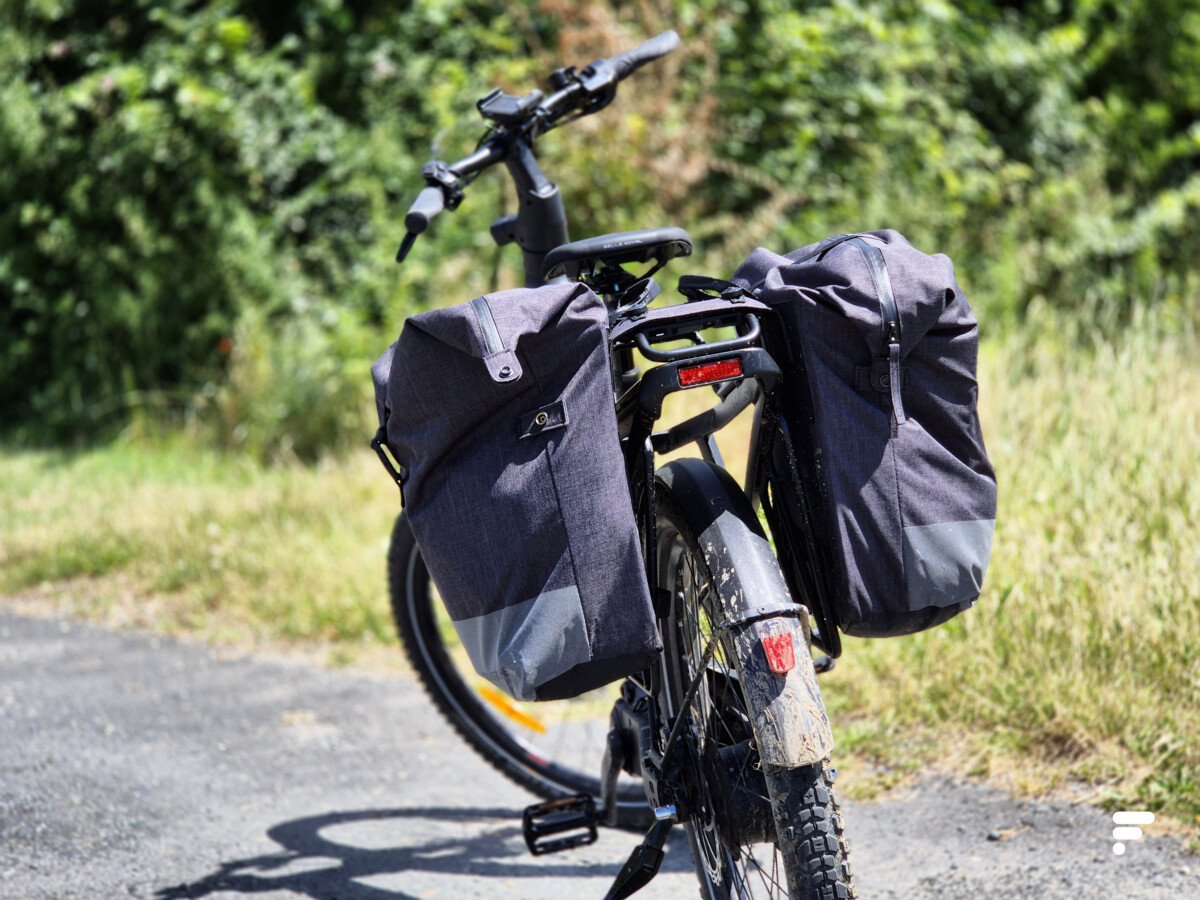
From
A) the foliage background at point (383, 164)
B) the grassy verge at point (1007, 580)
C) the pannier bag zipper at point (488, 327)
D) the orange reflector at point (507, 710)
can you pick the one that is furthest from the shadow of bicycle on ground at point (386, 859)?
the foliage background at point (383, 164)

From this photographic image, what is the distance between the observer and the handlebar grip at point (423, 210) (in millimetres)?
2322

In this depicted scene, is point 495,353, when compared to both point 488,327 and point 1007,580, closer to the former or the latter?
point 488,327

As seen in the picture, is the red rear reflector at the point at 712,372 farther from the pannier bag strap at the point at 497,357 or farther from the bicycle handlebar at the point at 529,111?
the bicycle handlebar at the point at 529,111

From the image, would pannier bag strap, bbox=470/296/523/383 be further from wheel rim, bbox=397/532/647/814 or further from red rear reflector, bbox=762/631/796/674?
wheel rim, bbox=397/532/647/814

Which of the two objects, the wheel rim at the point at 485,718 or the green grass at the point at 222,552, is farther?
the green grass at the point at 222,552

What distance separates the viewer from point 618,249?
1928 mm

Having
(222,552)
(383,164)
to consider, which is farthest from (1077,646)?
(383,164)

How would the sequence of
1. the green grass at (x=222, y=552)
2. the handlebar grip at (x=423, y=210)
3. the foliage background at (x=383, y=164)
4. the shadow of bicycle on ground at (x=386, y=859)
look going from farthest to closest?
1. the foliage background at (x=383, y=164)
2. the green grass at (x=222, y=552)
3. the shadow of bicycle on ground at (x=386, y=859)
4. the handlebar grip at (x=423, y=210)

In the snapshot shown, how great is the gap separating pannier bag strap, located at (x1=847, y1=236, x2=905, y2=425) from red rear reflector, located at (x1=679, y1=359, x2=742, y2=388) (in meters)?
0.22

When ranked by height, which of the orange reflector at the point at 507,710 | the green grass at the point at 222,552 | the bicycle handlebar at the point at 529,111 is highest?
the bicycle handlebar at the point at 529,111

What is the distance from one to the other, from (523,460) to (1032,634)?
1787 millimetres

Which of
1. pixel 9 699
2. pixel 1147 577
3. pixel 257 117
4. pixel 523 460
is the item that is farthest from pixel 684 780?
pixel 257 117

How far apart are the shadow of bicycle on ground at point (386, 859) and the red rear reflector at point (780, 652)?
1.10m

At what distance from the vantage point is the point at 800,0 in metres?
7.54
